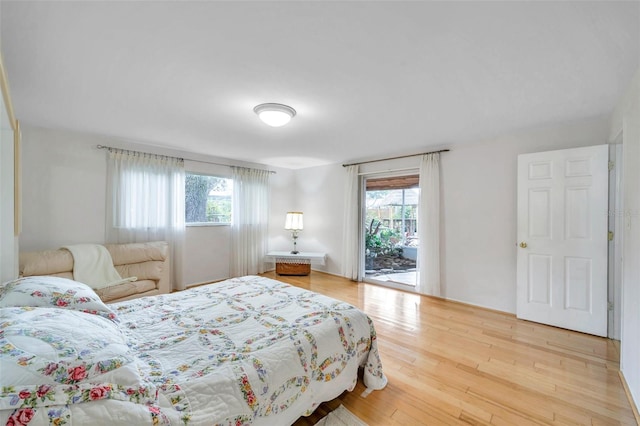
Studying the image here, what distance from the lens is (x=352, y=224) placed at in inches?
199

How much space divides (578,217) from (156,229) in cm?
564

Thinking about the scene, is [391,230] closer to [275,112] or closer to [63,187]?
[275,112]

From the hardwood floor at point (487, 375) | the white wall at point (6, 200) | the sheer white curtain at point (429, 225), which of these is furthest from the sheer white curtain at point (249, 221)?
the white wall at point (6, 200)

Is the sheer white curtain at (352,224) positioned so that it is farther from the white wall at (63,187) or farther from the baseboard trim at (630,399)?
the white wall at (63,187)

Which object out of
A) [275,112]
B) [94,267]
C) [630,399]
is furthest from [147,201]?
[630,399]

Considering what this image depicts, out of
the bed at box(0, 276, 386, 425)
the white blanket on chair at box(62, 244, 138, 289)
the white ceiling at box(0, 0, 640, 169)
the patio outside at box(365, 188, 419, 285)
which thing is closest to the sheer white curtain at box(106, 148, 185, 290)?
the white blanket on chair at box(62, 244, 138, 289)

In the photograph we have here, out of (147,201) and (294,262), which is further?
(294,262)

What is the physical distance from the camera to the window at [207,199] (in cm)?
462

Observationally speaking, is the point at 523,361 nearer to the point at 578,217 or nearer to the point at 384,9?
the point at 578,217

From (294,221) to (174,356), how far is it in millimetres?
4403

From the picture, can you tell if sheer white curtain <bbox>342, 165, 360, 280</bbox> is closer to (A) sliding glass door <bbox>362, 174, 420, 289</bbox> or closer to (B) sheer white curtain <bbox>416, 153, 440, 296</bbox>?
(A) sliding glass door <bbox>362, 174, 420, 289</bbox>

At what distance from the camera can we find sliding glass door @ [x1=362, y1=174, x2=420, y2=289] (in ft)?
15.7

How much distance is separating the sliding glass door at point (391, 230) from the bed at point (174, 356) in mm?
3135

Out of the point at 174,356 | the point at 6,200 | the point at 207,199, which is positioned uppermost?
the point at 207,199
